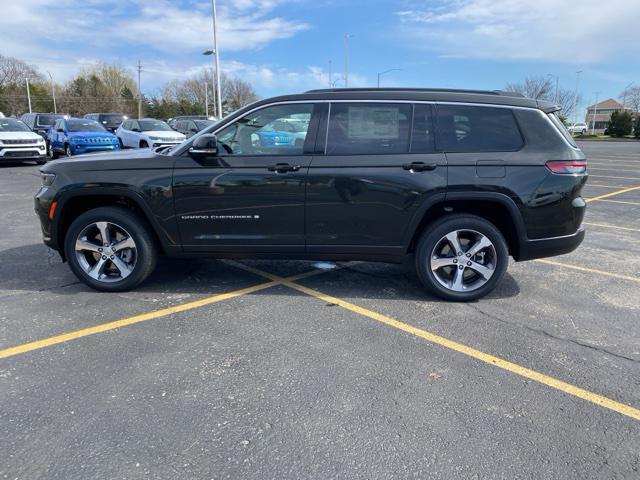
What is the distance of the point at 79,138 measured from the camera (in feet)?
54.4

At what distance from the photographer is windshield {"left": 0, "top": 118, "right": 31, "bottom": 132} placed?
16281 millimetres

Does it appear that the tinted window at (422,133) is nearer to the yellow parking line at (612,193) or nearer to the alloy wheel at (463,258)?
the alloy wheel at (463,258)

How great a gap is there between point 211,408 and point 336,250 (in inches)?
80.6

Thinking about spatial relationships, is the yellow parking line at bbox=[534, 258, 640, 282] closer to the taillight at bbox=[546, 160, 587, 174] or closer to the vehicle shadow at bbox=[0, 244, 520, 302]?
the vehicle shadow at bbox=[0, 244, 520, 302]

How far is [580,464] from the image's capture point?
238 centimetres

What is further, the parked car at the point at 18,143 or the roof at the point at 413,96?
the parked car at the point at 18,143

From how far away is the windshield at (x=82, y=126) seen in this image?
17.3 metres

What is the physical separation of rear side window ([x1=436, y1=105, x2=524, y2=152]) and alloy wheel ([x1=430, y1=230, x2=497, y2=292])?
773 millimetres

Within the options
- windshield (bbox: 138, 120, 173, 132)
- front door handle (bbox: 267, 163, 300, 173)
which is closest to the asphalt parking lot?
front door handle (bbox: 267, 163, 300, 173)

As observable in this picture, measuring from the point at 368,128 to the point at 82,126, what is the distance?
16.4m

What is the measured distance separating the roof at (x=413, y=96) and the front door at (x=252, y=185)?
0.12m

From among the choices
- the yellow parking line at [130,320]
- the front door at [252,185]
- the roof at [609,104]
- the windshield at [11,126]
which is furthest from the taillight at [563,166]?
the roof at [609,104]

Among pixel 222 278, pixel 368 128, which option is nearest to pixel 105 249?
pixel 222 278

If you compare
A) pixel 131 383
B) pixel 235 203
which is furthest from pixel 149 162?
pixel 131 383
